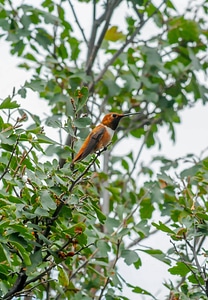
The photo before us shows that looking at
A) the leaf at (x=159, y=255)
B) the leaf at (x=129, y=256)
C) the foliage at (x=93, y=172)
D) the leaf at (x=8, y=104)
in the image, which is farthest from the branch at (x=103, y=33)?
the leaf at (x=8, y=104)

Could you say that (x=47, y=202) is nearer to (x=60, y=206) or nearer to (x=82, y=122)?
(x=60, y=206)

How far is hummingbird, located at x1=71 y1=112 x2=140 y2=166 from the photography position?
3887 millimetres

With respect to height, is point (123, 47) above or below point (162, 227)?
above

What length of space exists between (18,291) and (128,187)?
11.7ft

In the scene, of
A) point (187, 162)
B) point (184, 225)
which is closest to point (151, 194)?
point (187, 162)

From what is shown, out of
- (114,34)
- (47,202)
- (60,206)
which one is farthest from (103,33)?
(47,202)

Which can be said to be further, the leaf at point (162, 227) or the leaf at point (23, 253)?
the leaf at point (162, 227)

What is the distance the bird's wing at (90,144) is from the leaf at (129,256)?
0.66 metres

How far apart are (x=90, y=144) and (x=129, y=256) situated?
0.73m

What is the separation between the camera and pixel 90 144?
4.05 meters

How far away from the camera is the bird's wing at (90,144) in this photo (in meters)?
3.83

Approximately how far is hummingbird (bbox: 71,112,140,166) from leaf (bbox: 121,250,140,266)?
0.63m

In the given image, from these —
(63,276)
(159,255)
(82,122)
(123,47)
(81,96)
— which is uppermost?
(123,47)

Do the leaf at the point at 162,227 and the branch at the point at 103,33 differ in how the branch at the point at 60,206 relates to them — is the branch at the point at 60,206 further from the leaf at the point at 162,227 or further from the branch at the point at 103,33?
the branch at the point at 103,33
